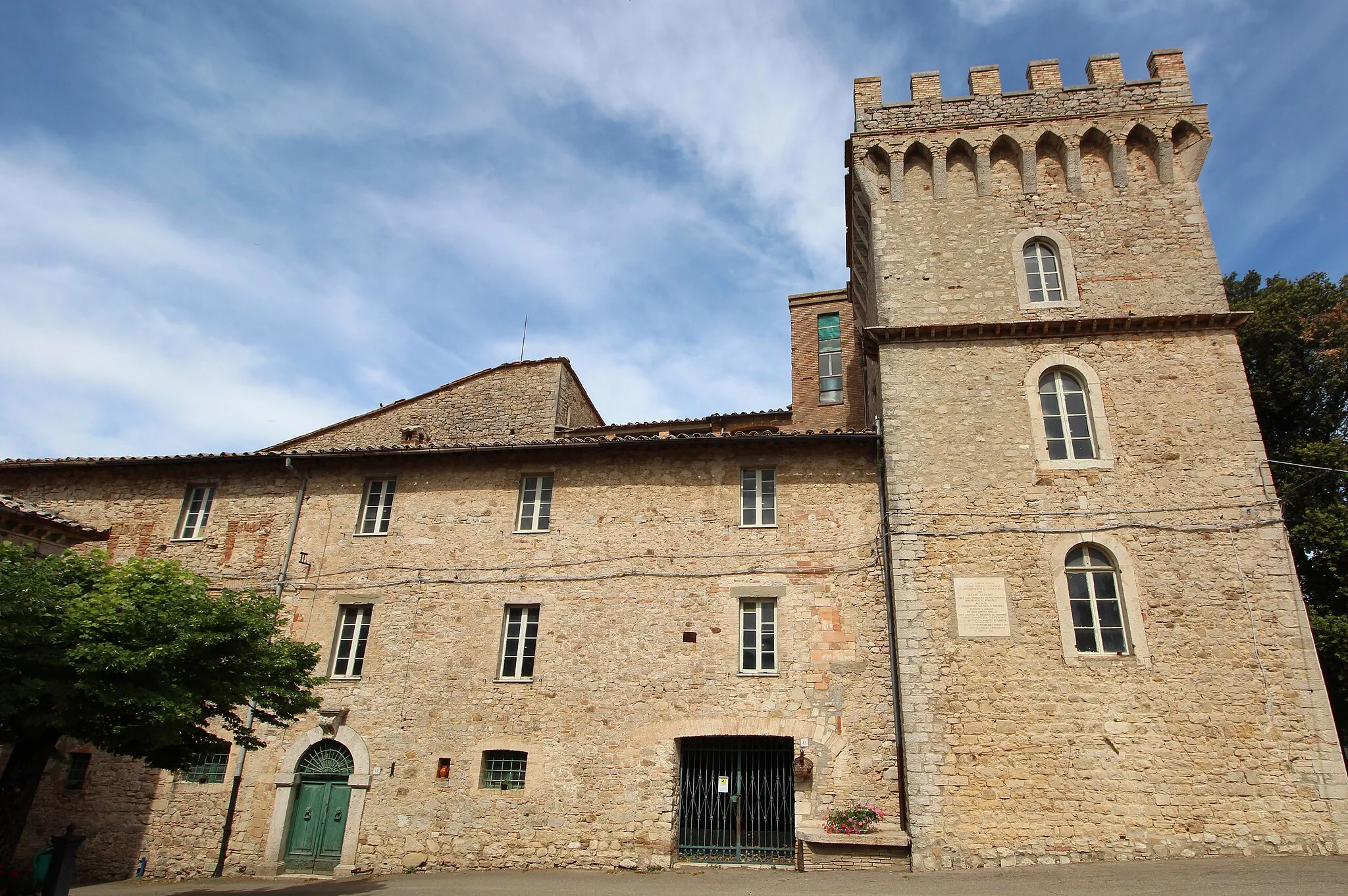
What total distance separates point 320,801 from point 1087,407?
583 inches

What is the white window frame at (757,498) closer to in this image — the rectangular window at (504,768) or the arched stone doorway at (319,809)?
the rectangular window at (504,768)

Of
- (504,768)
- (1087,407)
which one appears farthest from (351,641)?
(1087,407)

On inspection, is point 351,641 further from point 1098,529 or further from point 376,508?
point 1098,529

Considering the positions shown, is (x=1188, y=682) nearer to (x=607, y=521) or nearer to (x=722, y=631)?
(x=722, y=631)

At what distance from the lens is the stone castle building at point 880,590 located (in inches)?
469

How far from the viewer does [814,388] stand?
72.8 ft

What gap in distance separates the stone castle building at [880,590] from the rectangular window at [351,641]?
55mm

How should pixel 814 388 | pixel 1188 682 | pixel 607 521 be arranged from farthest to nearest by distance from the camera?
pixel 814 388 → pixel 607 521 → pixel 1188 682

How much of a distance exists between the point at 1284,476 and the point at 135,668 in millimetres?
20976

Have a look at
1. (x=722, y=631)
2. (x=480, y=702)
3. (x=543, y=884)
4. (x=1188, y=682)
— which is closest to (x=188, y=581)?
(x=480, y=702)

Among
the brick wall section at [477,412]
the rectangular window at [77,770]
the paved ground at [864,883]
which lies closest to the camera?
the paved ground at [864,883]

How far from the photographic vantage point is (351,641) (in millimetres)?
15062

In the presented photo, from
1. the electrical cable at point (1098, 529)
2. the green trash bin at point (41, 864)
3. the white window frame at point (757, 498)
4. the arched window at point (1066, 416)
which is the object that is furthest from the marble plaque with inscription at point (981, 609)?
the green trash bin at point (41, 864)

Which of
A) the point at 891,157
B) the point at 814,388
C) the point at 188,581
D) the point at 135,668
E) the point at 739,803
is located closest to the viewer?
Answer: the point at 135,668
